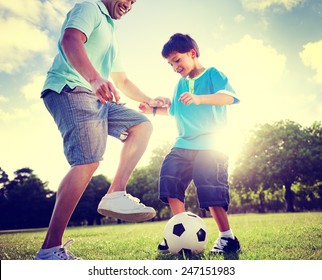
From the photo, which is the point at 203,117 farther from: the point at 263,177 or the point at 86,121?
the point at 263,177

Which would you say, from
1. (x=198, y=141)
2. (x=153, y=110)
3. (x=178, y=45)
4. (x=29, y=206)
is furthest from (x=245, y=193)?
(x=178, y=45)

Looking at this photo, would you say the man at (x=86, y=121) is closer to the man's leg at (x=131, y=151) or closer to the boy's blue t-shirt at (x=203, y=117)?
the man's leg at (x=131, y=151)

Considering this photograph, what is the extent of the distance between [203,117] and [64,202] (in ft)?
5.53

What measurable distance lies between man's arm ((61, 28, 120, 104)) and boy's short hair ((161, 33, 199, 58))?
44.3 inches

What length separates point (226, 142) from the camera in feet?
11.2

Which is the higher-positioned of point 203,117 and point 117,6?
point 117,6

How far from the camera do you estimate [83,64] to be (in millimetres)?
2336

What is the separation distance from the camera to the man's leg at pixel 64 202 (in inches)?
91.9

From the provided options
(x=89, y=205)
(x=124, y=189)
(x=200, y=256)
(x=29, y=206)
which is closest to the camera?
(x=124, y=189)

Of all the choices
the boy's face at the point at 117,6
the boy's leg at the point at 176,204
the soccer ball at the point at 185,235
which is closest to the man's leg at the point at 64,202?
the soccer ball at the point at 185,235

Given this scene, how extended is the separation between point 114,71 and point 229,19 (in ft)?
9.51

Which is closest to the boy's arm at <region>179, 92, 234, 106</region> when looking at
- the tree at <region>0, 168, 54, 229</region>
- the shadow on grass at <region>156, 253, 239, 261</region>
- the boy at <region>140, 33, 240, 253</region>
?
the boy at <region>140, 33, 240, 253</region>

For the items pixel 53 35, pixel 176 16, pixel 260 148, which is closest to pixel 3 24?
pixel 53 35

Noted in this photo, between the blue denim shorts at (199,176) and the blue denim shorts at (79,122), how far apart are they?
92cm
